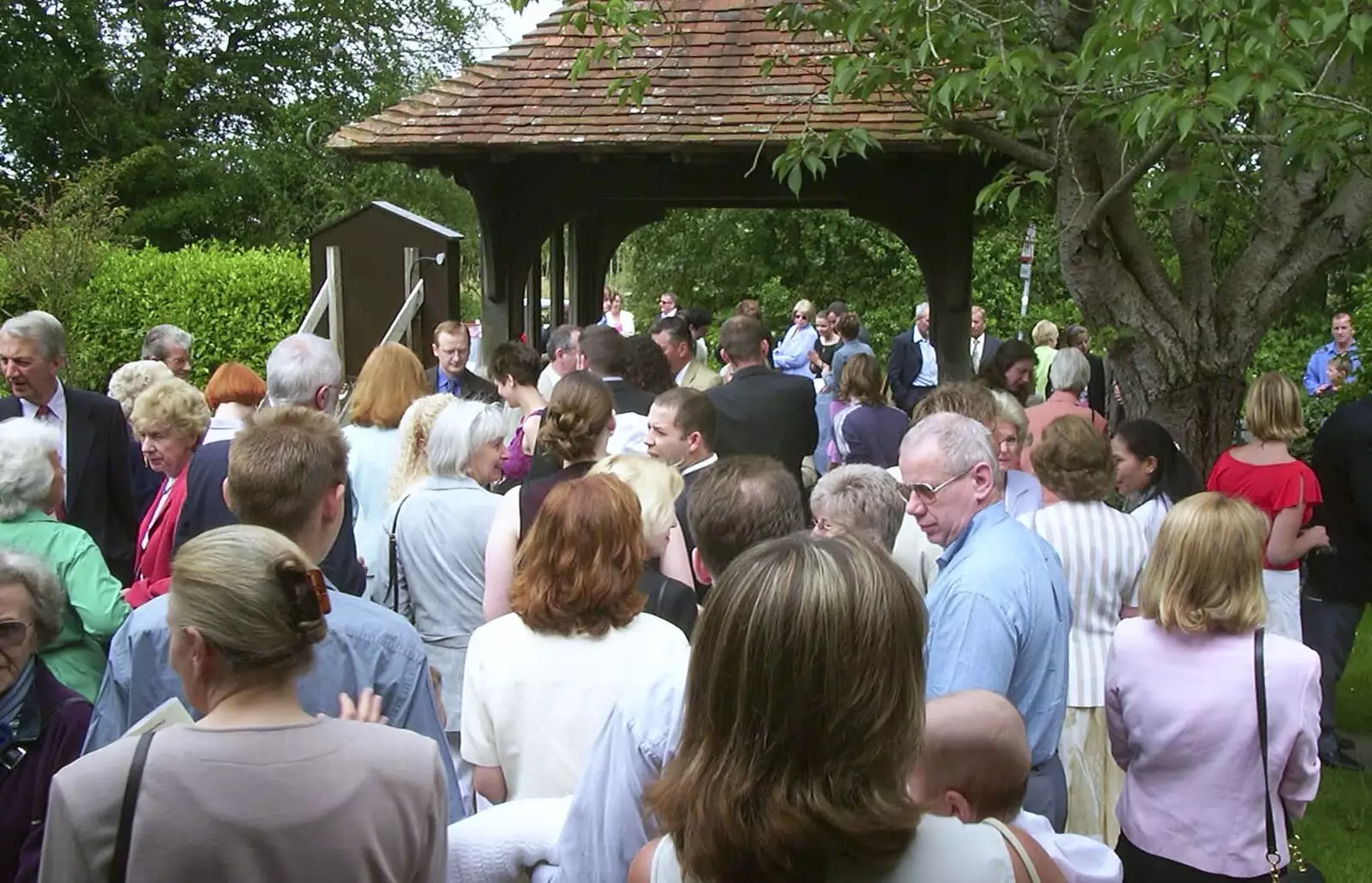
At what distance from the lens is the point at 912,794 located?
2141 mm

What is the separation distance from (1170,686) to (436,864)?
6.60 ft

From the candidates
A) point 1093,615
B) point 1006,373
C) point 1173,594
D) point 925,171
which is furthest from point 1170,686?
point 925,171

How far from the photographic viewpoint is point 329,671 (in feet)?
9.40

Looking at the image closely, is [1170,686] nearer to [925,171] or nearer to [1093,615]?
[1093,615]

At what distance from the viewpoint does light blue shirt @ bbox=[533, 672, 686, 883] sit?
2463 mm

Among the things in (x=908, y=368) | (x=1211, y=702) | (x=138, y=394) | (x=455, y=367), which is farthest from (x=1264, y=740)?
(x=908, y=368)

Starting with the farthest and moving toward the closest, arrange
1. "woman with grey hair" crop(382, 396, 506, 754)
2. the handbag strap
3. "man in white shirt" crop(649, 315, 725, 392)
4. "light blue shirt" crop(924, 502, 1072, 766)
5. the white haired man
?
"man in white shirt" crop(649, 315, 725, 392) < the white haired man < "woman with grey hair" crop(382, 396, 506, 754) < the handbag strap < "light blue shirt" crop(924, 502, 1072, 766)

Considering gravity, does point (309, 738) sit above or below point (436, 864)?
above

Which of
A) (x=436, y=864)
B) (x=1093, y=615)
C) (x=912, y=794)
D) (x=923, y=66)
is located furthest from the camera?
(x=923, y=66)

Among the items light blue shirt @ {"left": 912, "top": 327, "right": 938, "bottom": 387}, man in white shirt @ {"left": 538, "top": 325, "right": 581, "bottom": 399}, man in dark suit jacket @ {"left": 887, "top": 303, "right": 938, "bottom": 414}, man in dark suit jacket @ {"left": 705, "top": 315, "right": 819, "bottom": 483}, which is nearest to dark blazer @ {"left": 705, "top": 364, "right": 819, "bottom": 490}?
man in dark suit jacket @ {"left": 705, "top": 315, "right": 819, "bottom": 483}

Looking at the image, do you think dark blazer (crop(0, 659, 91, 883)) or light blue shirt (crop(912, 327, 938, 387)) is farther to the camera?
light blue shirt (crop(912, 327, 938, 387))

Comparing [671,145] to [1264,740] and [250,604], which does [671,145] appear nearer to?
[1264,740]

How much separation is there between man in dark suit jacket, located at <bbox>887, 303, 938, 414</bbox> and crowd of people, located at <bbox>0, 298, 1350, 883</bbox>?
217 inches

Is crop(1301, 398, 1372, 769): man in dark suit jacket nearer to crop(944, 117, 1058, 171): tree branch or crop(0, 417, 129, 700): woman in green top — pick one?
crop(944, 117, 1058, 171): tree branch
